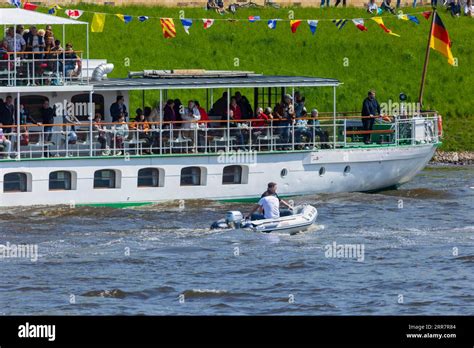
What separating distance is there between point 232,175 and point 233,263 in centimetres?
1004

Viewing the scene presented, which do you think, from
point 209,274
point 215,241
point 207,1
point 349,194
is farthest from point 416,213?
point 207,1

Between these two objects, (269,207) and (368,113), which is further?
(368,113)

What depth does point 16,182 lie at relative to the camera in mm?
43188

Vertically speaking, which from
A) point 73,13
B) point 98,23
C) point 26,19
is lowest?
point 26,19

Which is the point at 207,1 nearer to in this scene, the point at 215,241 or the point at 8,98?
the point at 8,98

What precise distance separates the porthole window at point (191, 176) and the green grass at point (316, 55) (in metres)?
15.5

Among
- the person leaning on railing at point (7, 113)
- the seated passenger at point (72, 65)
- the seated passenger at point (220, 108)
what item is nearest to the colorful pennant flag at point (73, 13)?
the seated passenger at point (72, 65)

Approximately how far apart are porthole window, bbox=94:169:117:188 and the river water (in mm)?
928

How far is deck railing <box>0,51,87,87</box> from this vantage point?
143 feet

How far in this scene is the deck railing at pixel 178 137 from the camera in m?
43.5

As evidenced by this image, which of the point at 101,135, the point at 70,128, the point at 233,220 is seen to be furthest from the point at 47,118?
the point at 233,220

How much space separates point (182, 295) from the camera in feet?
107

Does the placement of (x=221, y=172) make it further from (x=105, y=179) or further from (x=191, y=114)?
(x=105, y=179)

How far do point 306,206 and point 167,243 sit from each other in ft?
14.7
